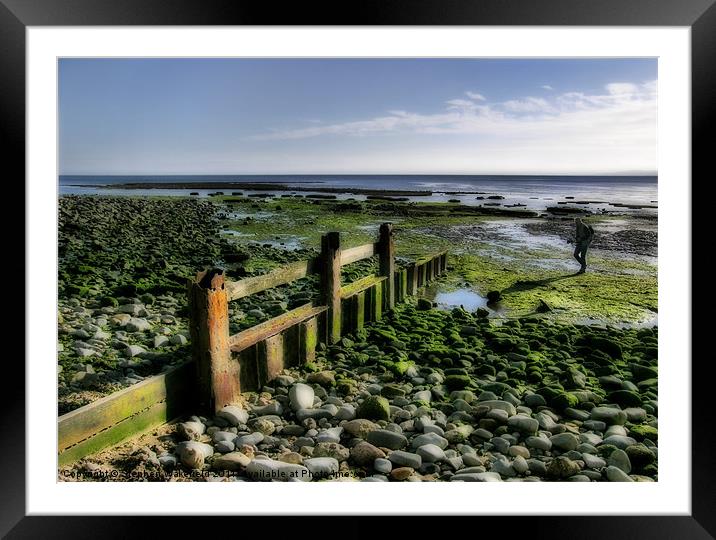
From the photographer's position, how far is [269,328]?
12.6 ft

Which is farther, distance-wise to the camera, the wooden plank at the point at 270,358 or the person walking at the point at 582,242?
the person walking at the point at 582,242

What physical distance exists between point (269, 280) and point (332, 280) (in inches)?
37.3

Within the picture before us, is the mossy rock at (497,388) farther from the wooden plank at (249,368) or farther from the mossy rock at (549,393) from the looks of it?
the wooden plank at (249,368)

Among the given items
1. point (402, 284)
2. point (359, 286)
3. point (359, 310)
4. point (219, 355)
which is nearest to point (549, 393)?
point (359, 310)

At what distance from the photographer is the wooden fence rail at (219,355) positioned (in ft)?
8.84

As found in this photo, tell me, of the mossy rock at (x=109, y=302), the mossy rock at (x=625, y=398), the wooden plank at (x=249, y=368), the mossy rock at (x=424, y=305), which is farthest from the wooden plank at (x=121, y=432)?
the mossy rock at (x=424, y=305)

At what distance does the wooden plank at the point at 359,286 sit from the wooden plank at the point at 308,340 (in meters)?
0.71

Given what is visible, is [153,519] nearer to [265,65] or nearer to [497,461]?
[497,461]

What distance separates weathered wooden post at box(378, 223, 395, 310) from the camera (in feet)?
19.4

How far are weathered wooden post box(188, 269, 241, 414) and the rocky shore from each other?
14 centimetres

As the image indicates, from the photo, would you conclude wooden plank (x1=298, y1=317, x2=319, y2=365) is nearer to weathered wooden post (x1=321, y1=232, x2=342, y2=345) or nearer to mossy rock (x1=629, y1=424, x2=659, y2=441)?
weathered wooden post (x1=321, y1=232, x2=342, y2=345)

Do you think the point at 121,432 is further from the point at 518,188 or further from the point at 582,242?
the point at 518,188

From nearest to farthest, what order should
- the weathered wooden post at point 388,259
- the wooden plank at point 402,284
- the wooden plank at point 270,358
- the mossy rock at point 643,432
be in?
the mossy rock at point 643,432, the wooden plank at point 270,358, the weathered wooden post at point 388,259, the wooden plank at point 402,284

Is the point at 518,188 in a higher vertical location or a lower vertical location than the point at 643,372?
higher
